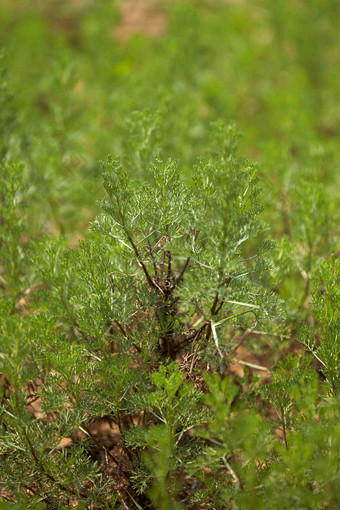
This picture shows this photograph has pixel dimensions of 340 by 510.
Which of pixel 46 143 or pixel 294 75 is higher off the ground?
pixel 46 143

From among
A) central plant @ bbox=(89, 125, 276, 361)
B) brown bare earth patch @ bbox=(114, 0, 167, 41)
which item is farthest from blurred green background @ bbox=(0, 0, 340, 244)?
central plant @ bbox=(89, 125, 276, 361)

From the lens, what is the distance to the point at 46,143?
4.53 metres

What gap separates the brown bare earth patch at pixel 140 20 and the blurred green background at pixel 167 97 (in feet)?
0.14

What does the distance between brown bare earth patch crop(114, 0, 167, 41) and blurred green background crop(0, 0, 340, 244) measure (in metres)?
0.04

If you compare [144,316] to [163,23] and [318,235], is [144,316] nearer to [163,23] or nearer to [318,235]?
[318,235]

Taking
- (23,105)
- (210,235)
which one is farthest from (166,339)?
(23,105)

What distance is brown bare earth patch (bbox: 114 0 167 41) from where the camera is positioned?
924 cm

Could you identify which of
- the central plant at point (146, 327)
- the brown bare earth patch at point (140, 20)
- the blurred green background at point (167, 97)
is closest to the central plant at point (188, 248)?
the central plant at point (146, 327)

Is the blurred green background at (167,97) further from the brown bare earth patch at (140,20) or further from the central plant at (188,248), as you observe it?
the central plant at (188,248)

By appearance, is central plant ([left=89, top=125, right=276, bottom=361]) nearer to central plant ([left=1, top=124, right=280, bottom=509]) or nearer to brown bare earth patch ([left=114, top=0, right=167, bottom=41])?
central plant ([left=1, top=124, right=280, bottom=509])

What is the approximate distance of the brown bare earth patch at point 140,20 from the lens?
9236mm

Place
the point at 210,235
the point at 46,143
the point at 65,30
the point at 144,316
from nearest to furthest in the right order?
the point at 210,235
the point at 144,316
the point at 46,143
the point at 65,30

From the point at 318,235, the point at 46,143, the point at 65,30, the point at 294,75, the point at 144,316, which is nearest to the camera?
the point at 144,316

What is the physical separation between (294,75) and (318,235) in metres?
4.03
